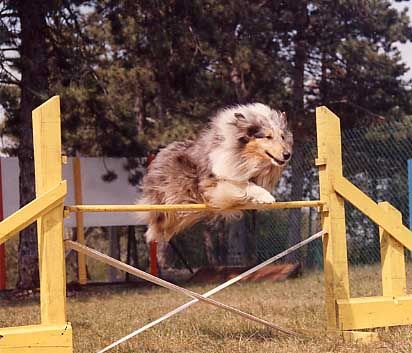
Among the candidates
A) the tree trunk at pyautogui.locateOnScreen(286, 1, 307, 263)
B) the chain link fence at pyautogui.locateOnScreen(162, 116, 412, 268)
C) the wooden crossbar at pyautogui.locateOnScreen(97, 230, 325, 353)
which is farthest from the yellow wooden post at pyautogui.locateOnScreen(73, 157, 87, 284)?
the wooden crossbar at pyautogui.locateOnScreen(97, 230, 325, 353)

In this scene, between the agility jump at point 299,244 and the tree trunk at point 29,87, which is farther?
the tree trunk at point 29,87

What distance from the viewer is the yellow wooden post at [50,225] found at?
14.9 ft

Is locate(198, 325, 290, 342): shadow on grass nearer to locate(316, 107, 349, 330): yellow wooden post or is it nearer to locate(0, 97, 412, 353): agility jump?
locate(0, 97, 412, 353): agility jump

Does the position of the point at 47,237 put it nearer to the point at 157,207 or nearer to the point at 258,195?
the point at 157,207

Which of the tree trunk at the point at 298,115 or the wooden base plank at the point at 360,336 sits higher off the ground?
the tree trunk at the point at 298,115

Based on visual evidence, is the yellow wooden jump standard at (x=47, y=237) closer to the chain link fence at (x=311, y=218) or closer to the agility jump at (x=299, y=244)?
the agility jump at (x=299, y=244)

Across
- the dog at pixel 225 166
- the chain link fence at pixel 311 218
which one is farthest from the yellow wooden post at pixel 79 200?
the dog at pixel 225 166

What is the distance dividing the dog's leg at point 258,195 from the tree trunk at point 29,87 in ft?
20.7

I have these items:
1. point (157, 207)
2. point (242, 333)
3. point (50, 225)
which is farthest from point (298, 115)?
point (50, 225)

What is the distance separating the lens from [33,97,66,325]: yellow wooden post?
14.9ft

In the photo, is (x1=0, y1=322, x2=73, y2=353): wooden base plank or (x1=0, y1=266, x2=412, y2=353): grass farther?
(x1=0, y1=266, x2=412, y2=353): grass

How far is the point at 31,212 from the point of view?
4.47 m

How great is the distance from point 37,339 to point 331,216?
2.30m

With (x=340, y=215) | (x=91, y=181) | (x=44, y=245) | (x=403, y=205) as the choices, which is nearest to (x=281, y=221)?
(x=403, y=205)
